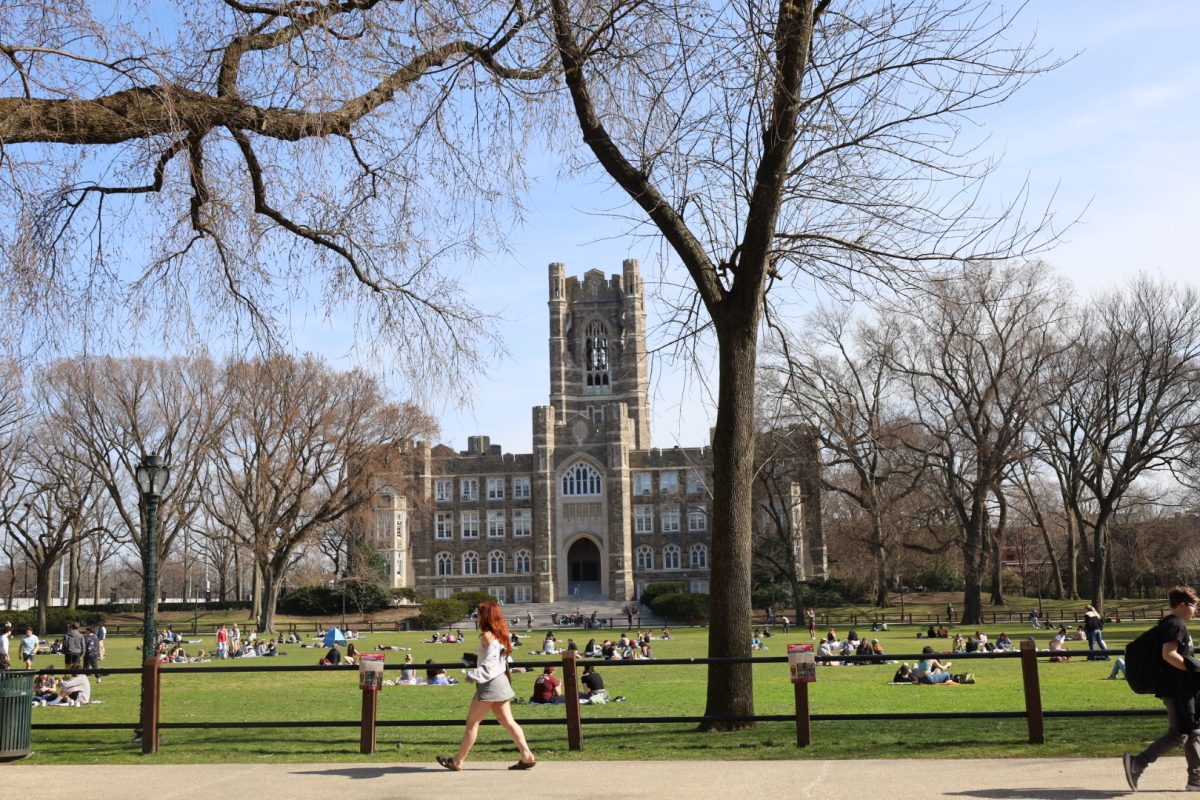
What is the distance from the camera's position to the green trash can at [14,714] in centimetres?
1077

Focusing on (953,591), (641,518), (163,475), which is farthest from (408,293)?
(641,518)

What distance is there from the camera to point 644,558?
77.4 meters

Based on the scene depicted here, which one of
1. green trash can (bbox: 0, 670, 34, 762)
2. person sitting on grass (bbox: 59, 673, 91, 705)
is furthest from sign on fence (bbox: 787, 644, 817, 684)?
person sitting on grass (bbox: 59, 673, 91, 705)

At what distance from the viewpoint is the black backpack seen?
27.1ft

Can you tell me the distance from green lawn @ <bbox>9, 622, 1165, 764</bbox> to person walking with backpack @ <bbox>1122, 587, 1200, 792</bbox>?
1638 mm

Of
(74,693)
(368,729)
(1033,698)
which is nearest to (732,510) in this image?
(1033,698)

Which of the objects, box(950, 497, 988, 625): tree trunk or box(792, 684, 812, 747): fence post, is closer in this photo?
box(792, 684, 812, 747): fence post

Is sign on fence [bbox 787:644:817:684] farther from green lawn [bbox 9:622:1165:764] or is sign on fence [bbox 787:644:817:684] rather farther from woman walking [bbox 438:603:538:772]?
woman walking [bbox 438:603:538:772]

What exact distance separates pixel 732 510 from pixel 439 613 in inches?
1917

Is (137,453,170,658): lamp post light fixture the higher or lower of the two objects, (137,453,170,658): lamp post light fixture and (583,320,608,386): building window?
the lower

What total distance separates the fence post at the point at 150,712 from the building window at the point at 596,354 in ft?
244

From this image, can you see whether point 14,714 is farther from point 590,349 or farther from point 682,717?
point 590,349

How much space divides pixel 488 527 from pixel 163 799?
232 feet

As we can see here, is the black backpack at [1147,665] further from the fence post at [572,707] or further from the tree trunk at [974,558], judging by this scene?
the tree trunk at [974,558]
